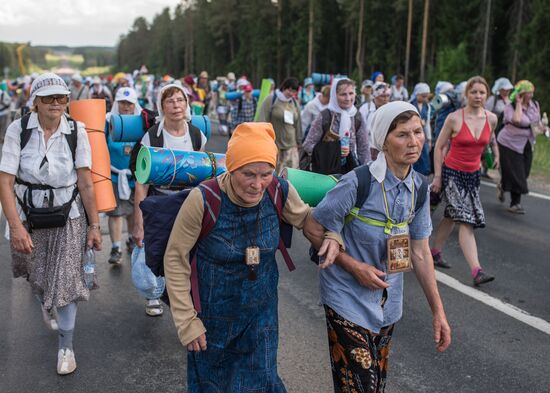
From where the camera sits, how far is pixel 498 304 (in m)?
5.41

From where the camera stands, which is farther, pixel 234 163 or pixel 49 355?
pixel 49 355

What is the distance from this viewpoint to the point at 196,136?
15.0ft

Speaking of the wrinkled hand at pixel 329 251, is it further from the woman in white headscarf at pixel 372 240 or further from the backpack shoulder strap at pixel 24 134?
the backpack shoulder strap at pixel 24 134

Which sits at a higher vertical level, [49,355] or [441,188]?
[441,188]

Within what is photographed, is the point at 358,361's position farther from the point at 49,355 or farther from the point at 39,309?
the point at 39,309

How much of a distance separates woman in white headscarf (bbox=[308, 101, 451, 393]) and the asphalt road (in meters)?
1.10

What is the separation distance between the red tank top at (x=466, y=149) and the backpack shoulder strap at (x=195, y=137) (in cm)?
258

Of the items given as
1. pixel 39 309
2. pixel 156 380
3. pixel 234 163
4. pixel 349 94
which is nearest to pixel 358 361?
pixel 234 163

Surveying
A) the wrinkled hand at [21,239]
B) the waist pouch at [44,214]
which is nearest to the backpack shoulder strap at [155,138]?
the waist pouch at [44,214]

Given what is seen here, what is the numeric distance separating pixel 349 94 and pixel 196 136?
216cm

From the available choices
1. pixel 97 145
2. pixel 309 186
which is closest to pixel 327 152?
pixel 97 145

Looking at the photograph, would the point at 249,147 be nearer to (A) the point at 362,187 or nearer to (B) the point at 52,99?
(A) the point at 362,187

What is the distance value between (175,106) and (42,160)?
1.02 metres

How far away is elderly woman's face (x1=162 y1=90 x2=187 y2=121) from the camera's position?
4.43m
